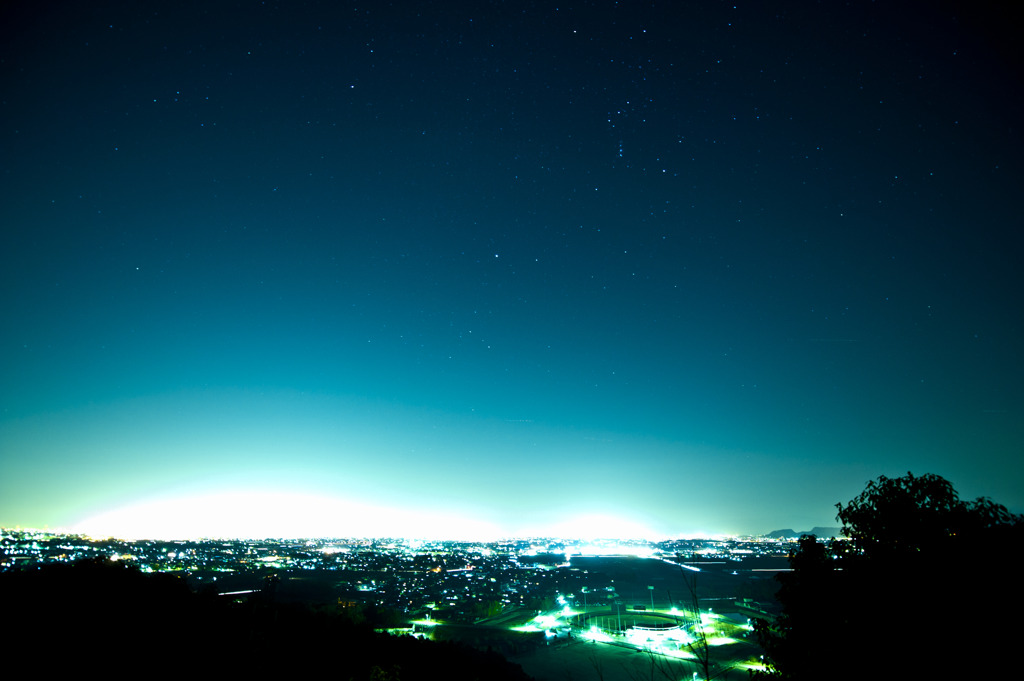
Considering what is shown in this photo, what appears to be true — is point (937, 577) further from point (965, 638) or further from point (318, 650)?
point (318, 650)

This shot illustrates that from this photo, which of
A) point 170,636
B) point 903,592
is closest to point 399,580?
point 170,636

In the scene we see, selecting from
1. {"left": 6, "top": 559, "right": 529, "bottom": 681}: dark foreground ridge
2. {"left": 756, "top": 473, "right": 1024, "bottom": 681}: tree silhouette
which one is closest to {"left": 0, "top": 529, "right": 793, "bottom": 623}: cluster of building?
{"left": 6, "top": 559, "right": 529, "bottom": 681}: dark foreground ridge

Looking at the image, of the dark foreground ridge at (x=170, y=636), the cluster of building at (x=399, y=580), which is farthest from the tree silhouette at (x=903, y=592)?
the cluster of building at (x=399, y=580)

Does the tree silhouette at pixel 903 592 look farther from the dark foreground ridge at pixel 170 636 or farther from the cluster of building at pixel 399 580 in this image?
the cluster of building at pixel 399 580

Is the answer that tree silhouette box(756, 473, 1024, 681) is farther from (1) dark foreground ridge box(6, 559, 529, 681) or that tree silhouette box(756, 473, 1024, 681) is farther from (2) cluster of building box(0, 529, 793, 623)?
(2) cluster of building box(0, 529, 793, 623)

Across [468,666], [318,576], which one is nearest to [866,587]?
[468,666]

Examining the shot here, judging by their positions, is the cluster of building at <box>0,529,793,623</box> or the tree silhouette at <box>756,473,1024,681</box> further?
the cluster of building at <box>0,529,793,623</box>

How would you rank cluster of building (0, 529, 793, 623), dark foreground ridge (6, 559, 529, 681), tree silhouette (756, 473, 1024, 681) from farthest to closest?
cluster of building (0, 529, 793, 623), dark foreground ridge (6, 559, 529, 681), tree silhouette (756, 473, 1024, 681)
